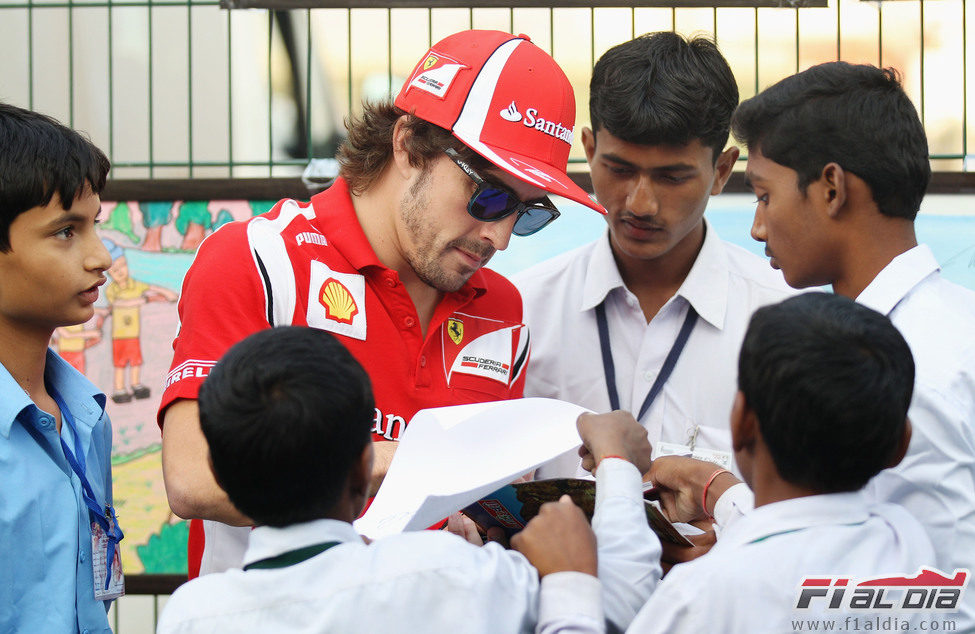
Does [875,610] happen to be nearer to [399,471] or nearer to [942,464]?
[942,464]

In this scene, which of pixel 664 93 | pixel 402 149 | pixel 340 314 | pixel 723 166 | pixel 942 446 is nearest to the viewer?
pixel 942 446

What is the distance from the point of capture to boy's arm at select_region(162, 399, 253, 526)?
2158 millimetres

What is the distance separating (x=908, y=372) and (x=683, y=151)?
1.33 metres

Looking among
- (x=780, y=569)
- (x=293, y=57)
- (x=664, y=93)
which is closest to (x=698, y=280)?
Answer: (x=664, y=93)

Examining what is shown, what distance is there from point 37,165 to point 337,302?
2.62 feet

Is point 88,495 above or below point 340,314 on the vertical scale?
below

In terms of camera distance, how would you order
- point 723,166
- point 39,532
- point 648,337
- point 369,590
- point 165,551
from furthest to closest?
1. point 165,551
2. point 723,166
3. point 648,337
4. point 39,532
5. point 369,590

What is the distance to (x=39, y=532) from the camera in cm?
229


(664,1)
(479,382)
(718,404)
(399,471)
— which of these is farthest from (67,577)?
(664,1)

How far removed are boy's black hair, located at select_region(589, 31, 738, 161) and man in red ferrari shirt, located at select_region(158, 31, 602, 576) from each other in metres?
0.28

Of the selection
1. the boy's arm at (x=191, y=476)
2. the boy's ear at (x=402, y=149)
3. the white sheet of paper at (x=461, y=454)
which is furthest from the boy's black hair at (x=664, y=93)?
the boy's arm at (x=191, y=476)

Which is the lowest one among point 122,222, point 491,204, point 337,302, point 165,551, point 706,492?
point 165,551

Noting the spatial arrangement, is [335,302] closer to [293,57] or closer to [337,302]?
[337,302]

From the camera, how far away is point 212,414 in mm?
1698
